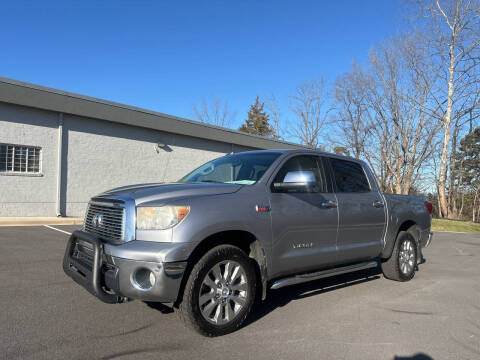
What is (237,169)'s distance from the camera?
15.8ft

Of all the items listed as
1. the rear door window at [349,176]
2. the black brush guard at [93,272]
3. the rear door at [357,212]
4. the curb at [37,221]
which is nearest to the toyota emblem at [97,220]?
the black brush guard at [93,272]

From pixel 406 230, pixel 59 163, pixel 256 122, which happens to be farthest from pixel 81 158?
pixel 256 122

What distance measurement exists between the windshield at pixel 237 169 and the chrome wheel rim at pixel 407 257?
10.0 ft

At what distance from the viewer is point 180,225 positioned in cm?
344

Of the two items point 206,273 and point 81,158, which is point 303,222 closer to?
point 206,273

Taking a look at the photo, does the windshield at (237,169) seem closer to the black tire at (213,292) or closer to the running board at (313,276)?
the black tire at (213,292)

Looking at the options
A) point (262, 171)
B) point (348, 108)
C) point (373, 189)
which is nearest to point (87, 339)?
point (262, 171)

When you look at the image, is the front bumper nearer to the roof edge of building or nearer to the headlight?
the headlight

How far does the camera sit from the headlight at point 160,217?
11.3ft

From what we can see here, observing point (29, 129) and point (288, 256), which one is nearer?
point (288, 256)

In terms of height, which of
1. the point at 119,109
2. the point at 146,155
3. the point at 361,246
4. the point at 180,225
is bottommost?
the point at 361,246

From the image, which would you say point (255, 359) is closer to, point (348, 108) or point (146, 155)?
point (146, 155)

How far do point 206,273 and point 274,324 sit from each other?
1077mm

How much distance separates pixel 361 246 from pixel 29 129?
42.4 ft
